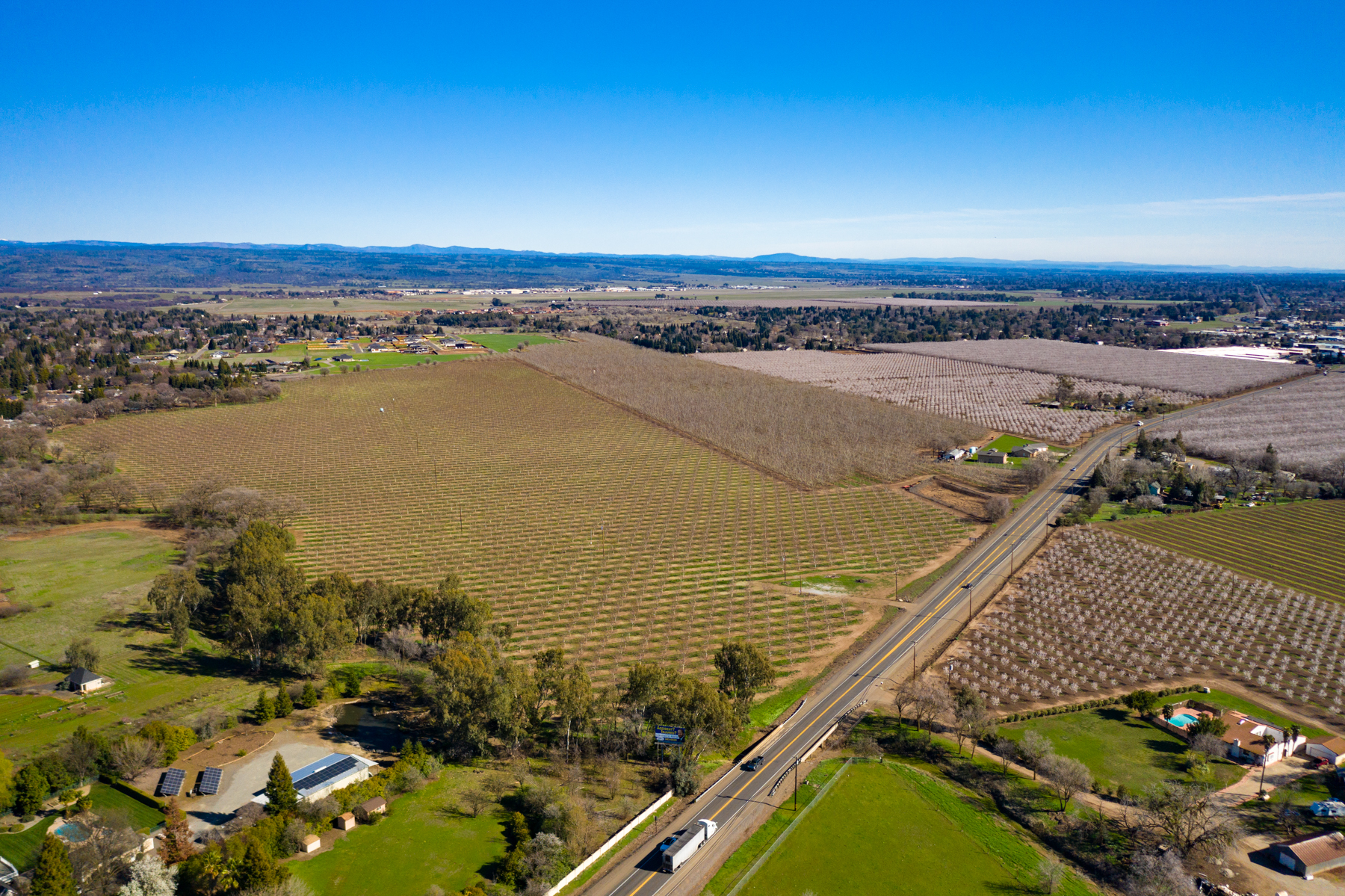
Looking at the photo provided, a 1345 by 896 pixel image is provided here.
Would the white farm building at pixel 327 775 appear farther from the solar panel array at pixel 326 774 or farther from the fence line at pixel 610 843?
the fence line at pixel 610 843

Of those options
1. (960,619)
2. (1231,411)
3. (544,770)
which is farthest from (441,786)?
(1231,411)

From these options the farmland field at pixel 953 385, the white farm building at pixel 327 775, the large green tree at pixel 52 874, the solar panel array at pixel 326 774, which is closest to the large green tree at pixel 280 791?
the white farm building at pixel 327 775

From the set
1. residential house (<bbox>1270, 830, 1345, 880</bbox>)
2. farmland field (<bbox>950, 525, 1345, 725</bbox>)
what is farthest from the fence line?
residential house (<bbox>1270, 830, 1345, 880</bbox>)

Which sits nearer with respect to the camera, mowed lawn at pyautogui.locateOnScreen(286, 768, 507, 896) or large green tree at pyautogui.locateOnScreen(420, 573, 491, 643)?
mowed lawn at pyautogui.locateOnScreen(286, 768, 507, 896)

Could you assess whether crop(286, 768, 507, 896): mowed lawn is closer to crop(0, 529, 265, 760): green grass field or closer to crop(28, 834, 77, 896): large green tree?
crop(28, 834, 77, 896): large green tree

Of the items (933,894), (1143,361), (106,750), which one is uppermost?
(1143,361)

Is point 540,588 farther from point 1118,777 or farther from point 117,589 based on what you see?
point 1118,777
